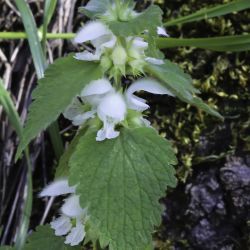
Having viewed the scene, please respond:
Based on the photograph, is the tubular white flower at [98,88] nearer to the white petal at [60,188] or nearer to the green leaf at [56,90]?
the green leaf at [56,90]

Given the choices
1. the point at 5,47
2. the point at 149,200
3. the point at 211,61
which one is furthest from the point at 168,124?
the point at 149,200

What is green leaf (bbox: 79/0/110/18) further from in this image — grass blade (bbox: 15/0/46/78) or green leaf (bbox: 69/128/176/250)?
grass blade (bbox: 15/0/46/78)

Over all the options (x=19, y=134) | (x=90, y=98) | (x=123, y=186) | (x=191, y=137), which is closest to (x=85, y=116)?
(x=90, y=98)

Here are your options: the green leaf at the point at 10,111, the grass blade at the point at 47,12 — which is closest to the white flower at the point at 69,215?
the green leaf at the point at 10,111

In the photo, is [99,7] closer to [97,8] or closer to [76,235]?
[97,8]

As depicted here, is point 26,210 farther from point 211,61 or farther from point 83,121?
point 211,61

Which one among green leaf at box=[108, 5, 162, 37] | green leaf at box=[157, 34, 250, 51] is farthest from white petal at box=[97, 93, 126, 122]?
green leaf at box=[157, 34, 250, 51]

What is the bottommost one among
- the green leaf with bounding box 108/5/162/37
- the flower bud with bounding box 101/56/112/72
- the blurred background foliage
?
the blurred background foliage
